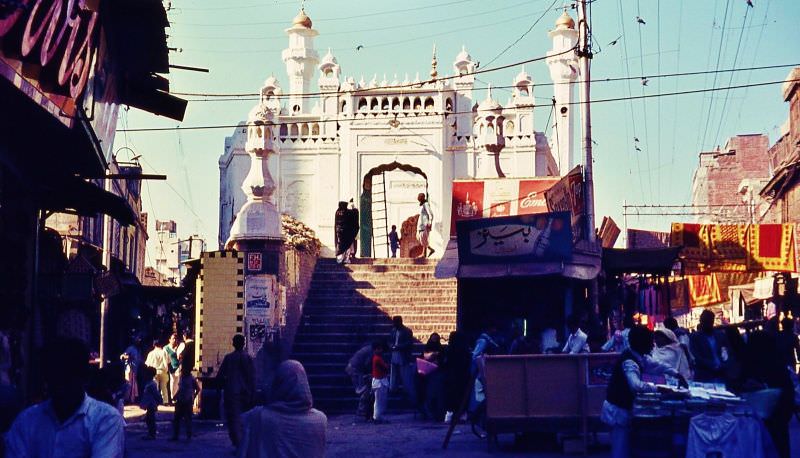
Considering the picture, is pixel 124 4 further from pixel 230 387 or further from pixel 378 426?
pixel 378 426

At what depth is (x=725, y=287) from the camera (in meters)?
36.4

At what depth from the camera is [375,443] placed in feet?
50.9

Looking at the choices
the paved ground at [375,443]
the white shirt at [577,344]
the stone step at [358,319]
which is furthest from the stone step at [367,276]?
the white shirt at [577,344]

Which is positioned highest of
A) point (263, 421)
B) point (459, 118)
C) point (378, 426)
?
point (459, 118)

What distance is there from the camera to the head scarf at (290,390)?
6688 millimetres

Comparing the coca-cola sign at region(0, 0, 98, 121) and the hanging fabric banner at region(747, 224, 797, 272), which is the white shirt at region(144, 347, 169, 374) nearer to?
the coca-cola sign at region(0, 0, 98, 121)

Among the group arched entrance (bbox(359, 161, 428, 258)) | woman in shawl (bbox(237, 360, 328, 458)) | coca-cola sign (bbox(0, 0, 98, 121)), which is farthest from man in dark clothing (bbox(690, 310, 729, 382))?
arched entrance (bbox(359, 161, 428, 258))

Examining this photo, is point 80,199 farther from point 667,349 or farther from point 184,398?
point 667,349

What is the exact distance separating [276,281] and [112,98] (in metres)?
5.43

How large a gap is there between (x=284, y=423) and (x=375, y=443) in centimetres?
895

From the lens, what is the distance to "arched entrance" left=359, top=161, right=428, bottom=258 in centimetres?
3581

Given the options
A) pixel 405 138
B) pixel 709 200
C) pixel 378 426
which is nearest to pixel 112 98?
pixel 378 426

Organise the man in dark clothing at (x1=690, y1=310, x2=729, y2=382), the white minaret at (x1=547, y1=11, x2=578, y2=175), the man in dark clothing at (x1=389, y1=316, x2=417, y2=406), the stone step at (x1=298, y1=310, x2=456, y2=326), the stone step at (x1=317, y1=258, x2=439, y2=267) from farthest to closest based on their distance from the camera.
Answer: the white minaret at (x1=547, y1=11, x2=578, y2=175), the stone step at (x1=317, y1=258, x2=439, y2=267), the stone step at (x1=298, y1=310, x2=456, y2=326), the man in dark clothing at (x1=389, y1=316, x2=417, y2=406), the man in dark clothing at (x1=690, y1=310, x2=729, y2=382)

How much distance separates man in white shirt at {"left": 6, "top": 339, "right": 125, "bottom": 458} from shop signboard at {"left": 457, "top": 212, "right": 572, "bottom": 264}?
15.5m
